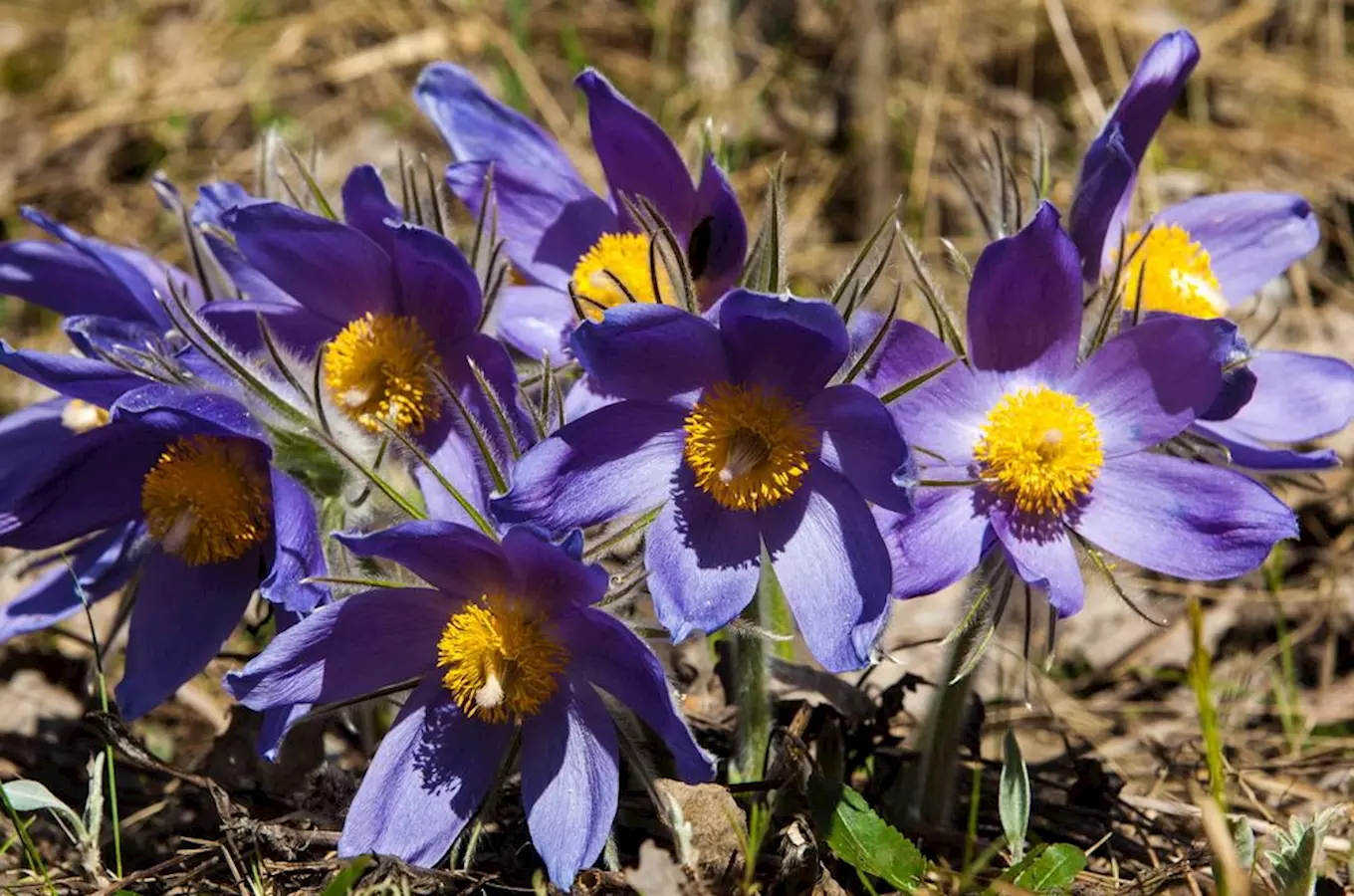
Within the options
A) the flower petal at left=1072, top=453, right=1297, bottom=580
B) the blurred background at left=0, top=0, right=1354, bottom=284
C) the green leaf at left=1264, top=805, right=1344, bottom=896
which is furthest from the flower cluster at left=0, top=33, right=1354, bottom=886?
the blurred background at left=0, top=0, right=1354, bottom=284

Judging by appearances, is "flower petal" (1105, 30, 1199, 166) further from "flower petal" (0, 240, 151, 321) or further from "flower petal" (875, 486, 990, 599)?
"flower petal" (0, 240, 151, 321)

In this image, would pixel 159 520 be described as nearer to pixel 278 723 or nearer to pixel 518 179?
pixel 278 723

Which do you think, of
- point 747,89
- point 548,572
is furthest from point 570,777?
point 747,89

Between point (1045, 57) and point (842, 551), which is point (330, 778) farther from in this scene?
point (1045, 57)

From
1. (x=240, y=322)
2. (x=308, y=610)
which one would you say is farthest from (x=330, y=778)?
(x=240, y=322)

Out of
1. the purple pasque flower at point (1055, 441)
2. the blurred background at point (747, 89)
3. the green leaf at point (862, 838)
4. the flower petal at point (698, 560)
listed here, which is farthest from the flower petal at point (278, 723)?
the blurred background at point (747, 89)

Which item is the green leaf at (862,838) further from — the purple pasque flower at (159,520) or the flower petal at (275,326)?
the flower petal at (275,326)
